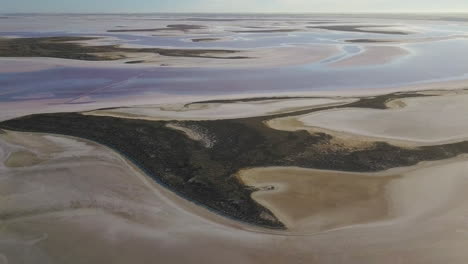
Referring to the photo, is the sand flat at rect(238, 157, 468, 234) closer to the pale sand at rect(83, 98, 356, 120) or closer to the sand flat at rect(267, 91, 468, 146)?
the sand flat at rect(267, 91, 468, 146)

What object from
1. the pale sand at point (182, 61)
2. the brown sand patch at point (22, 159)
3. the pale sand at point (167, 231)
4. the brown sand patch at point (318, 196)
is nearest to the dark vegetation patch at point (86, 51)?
the pale sand at point (182, 61)

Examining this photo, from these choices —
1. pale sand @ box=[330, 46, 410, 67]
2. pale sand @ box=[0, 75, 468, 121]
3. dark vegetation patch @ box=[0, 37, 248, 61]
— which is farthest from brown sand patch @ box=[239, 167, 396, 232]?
dark vegetation patch @ box=[0, 37, 248, 61]

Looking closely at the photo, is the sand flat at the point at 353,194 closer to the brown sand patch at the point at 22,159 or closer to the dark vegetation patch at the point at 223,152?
the dark vegetation patch at the point at 223,152

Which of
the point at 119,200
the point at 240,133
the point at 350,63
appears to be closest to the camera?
the point at 119,200

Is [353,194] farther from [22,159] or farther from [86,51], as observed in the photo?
[86,51]

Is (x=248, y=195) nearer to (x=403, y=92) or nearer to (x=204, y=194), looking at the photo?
(x=204, y=194)

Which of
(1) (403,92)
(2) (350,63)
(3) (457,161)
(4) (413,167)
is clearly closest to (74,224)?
(4) (413,167)
